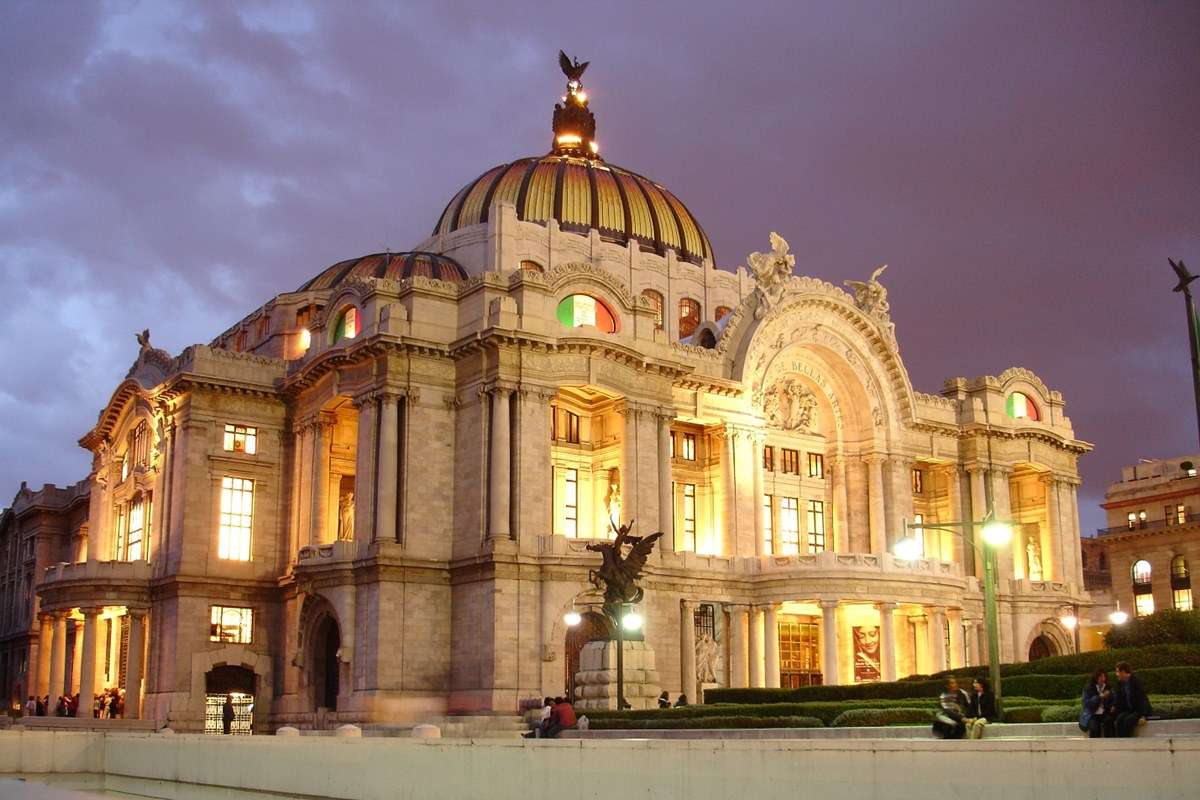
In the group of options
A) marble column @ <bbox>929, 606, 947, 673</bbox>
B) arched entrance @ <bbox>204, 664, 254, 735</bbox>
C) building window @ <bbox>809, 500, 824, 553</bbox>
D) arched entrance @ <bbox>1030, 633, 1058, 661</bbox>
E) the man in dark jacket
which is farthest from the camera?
arched entrance @ <bbox>1030, 633, 1058, 661</bbox>

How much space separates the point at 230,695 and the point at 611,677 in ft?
67.0

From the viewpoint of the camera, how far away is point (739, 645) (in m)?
55.1

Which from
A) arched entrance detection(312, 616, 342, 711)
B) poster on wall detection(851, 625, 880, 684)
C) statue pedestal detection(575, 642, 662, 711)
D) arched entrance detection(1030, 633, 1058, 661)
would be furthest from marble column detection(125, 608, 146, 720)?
arched entrance detection(1030, 633, 1058, 661)

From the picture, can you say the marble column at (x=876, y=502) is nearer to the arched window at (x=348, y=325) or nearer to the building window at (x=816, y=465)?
the building window at (x=816, y=465)

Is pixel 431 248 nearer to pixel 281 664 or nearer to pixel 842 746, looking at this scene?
pixel 281 664

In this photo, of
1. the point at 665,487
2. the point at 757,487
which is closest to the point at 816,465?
the point at 757,487

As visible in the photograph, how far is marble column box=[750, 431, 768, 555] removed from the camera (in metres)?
57.8

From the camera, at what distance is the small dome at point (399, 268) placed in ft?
200

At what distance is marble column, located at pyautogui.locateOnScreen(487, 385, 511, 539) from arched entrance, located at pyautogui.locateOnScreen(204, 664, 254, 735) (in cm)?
1220

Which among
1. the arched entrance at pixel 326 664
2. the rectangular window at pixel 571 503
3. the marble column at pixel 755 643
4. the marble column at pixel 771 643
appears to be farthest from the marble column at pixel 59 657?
the marble column at pixel 771 643

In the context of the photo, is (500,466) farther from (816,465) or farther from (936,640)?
(936,640)

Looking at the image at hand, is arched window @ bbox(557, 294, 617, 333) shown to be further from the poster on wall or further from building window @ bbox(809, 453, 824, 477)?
the poster on wall

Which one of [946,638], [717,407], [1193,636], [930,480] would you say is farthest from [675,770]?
[930,480]

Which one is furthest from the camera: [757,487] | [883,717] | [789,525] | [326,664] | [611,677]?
[789,525]
